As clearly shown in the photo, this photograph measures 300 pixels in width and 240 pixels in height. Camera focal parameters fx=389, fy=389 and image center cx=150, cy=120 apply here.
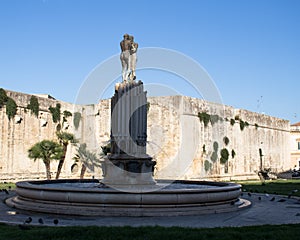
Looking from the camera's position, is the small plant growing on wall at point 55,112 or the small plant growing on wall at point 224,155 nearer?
A: the small plant growing on wall at point 55,112

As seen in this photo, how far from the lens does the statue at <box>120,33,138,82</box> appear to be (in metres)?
11.3

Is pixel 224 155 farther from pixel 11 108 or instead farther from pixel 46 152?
pixel 11 108

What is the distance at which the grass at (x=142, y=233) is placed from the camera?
5.63 m

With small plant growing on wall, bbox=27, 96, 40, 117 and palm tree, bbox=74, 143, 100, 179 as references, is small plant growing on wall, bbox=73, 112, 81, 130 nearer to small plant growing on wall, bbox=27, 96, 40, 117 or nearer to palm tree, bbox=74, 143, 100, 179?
palm tree, bbox=74, 143, 100, 179

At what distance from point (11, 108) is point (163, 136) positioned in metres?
10.5

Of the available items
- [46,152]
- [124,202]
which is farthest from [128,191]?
[46,152]

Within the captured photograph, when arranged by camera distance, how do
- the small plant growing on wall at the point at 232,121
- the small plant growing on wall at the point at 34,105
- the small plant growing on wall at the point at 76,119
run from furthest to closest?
the small plant growing on wall at the point at 232,121 → the small plant growing on wall at the point at 76,119 → the small plant growing on wall at the point at 34,105

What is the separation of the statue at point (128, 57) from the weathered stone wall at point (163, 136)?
12.9 m

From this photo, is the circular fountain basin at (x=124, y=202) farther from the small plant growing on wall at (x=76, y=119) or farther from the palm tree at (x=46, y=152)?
the small plant growing on wall at (x=76, y=119)

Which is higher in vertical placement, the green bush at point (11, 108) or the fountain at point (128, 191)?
the green bush at point (11, 108)

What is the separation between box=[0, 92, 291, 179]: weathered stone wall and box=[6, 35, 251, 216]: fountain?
43.2 ft

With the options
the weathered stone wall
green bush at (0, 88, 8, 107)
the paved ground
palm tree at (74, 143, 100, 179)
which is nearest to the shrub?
the weathered stone wall

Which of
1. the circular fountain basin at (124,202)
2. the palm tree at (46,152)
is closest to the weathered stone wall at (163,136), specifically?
the palm tree at (46,152)

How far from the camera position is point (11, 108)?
82.1 feet
